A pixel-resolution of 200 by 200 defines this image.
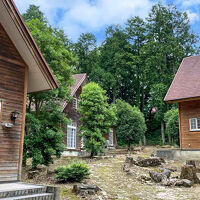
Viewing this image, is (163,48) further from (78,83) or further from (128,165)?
(128,165)

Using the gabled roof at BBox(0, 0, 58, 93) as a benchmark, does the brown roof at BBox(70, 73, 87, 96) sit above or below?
above

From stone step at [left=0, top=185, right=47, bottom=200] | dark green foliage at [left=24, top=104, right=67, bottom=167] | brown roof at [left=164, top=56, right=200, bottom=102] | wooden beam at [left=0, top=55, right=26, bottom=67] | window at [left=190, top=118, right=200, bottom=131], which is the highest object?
brown roof at [left=164, top=56, right=200, bottom=102]

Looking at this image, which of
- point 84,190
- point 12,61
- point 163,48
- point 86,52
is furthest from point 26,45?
point 86,52

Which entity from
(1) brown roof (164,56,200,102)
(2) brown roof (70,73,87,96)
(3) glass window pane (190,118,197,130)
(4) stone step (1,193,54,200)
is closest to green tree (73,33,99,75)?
(2) brown roof (70,73,87,96)

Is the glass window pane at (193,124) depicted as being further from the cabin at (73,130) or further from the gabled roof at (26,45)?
the gabled roof at (26,45)

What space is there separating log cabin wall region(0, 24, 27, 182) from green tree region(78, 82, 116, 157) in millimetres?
9807

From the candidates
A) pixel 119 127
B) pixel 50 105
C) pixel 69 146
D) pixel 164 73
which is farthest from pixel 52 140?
pixel 164 73

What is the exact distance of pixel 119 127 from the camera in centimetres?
2436

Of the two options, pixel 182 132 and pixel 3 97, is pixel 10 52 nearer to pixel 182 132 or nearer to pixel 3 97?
pixel 3 97

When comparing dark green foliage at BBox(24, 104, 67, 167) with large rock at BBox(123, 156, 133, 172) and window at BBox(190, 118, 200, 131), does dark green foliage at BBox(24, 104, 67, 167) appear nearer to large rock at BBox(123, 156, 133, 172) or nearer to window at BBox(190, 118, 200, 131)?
large rock at BBox(123, 156, 133, 172)

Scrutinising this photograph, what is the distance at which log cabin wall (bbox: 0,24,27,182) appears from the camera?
7711 millimetres

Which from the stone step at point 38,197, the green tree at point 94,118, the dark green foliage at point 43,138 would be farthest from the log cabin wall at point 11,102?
the green tree at point 94,118

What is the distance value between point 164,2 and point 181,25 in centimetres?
447

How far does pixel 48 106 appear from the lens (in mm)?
12945
